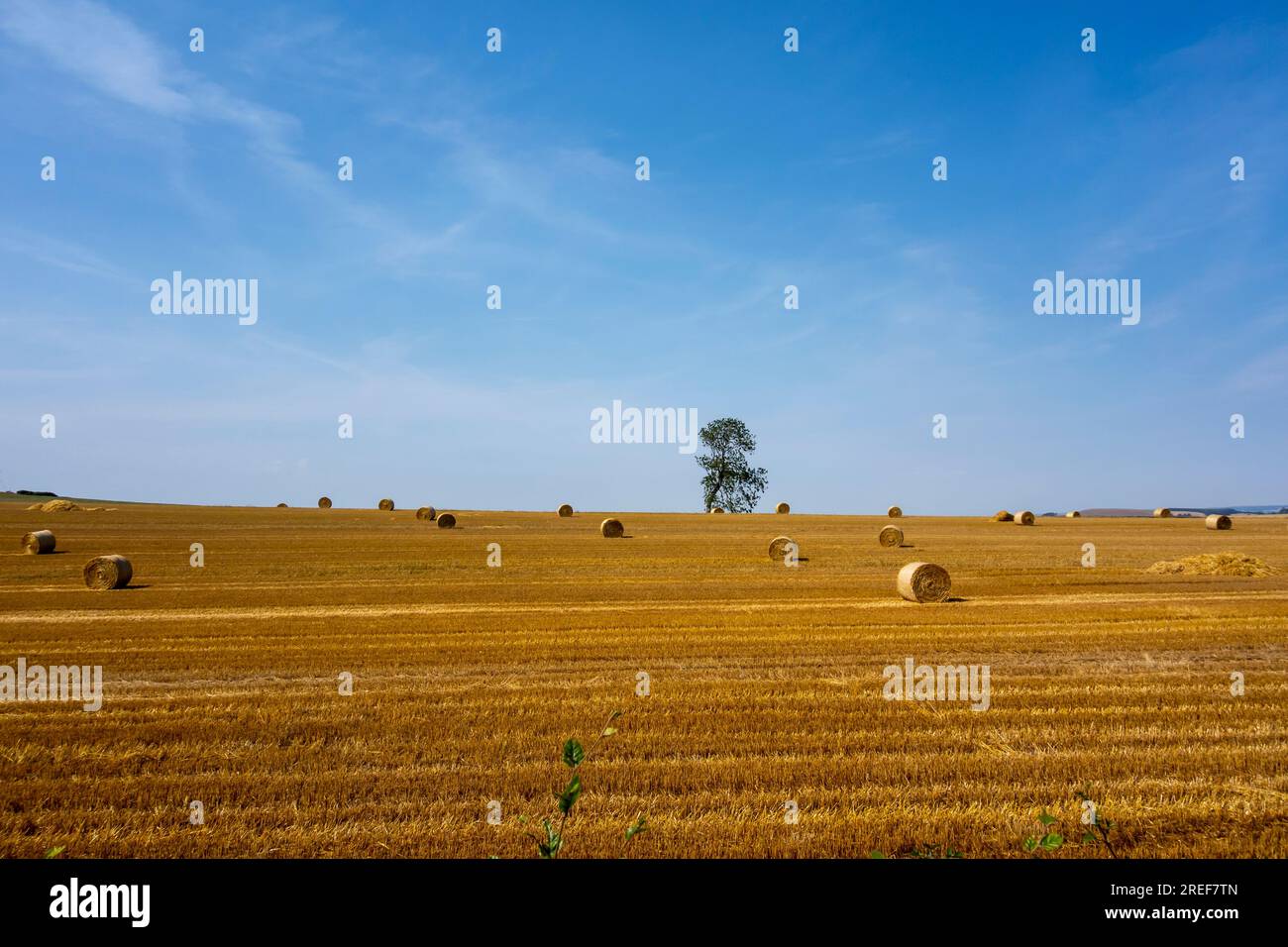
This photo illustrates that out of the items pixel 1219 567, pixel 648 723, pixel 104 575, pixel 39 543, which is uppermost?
pixel 39 543

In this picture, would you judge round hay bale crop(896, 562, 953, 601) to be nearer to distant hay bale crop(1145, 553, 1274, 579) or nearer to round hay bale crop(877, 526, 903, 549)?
distant hay bale crop(1145, 553, 1274, 579)

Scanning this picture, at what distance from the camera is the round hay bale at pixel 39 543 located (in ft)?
112

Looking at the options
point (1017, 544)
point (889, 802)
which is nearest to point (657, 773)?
point (889, 802)

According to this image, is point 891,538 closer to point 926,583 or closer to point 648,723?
point 926,583

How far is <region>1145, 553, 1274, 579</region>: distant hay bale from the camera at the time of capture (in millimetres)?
26406

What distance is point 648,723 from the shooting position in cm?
966

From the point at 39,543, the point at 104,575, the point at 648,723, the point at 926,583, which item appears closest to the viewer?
the point at 648,723

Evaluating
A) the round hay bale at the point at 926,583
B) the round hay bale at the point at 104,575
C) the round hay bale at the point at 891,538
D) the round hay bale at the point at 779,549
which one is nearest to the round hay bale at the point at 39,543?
the round hay bale at the point at 104,575

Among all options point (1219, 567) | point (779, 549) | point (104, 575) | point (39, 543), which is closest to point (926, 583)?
point (779, 549)

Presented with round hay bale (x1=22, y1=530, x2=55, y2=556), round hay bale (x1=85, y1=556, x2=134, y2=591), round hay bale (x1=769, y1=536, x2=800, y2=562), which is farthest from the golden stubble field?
round hay bale (x1=22, y1=530, x2=55, y2=556)

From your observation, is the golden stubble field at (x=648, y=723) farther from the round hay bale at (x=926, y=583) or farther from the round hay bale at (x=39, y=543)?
the round hay bale at (x=39, y=543)

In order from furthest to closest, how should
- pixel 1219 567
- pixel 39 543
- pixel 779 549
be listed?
pixel 779 549 → pixel 39 543 → pixel 1219 567

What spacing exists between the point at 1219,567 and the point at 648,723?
89.6 ft

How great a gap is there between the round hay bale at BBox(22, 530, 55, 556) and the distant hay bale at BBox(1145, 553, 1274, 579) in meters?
47.5
